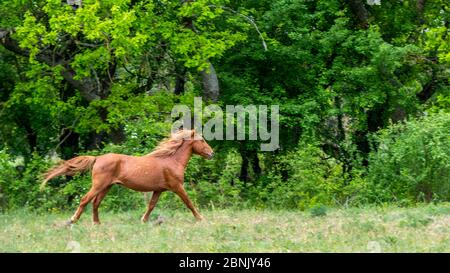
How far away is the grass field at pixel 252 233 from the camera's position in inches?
397

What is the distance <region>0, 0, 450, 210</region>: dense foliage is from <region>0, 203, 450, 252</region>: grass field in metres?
3.97

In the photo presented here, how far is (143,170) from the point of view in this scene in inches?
531

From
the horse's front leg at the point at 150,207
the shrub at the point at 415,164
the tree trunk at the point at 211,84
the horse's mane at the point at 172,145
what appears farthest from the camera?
the tree trunk at the point at 211,84

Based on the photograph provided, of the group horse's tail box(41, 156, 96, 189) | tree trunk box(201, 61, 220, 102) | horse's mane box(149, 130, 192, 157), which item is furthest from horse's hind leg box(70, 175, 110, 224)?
tree trunk box(201, 61, 220, 102)

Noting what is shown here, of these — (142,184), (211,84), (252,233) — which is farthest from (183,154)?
(211,84)

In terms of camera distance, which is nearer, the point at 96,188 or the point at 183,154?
the point at 96,188

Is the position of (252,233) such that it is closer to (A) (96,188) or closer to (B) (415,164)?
(A) (96,188)

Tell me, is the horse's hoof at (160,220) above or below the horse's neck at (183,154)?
below

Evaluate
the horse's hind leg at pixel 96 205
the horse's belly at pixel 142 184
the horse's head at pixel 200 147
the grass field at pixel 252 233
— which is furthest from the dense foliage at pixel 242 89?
the grass field at pixel 252 233

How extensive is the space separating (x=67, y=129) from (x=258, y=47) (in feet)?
20.0

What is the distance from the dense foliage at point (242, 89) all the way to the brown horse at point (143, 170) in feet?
11.8

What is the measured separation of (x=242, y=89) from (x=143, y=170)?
871 centimetres

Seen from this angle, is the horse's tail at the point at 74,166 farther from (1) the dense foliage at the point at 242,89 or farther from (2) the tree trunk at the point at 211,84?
(2) the tree trunk at the point at 211,84

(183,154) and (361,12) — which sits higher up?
(361,12)
